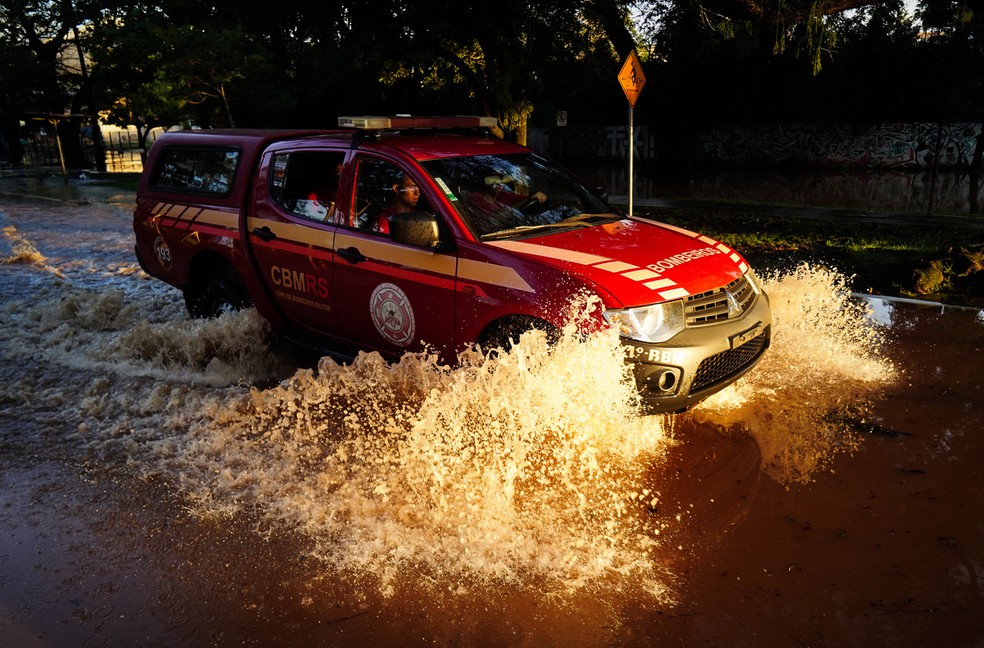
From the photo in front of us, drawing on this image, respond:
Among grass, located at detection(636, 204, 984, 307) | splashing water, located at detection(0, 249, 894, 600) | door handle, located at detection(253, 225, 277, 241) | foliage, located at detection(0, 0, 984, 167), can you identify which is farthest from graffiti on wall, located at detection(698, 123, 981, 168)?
door handle, located at detection(253, 225, 277, 241)

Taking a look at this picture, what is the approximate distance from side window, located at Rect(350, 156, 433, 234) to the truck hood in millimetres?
739

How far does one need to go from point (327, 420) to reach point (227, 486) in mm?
897

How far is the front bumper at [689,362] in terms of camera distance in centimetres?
381

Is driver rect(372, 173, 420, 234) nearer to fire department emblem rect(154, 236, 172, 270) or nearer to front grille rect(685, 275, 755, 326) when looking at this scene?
front grille rect(685, 275, 755, 326)

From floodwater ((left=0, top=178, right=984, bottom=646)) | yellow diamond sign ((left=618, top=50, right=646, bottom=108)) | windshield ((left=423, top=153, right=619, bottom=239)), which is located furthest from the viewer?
yellow diamond sign ((left=618, top=50, right=646, bottom=108))

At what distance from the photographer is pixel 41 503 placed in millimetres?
3969

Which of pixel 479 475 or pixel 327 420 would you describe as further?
pixel 327 420

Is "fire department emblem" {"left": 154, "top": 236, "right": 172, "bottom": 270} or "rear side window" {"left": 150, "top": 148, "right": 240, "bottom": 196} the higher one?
"rear side window" {"left": 150, "top": 148, "right": 240, "bottom": 196}

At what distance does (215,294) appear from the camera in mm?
6266

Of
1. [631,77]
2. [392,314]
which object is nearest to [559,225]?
[392,314]

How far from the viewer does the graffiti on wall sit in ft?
90.5

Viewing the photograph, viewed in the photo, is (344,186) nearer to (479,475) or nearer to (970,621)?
(479,475)

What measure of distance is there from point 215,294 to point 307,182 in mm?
1649

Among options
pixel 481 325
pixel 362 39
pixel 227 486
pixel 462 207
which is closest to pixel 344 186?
pixel 462 207
